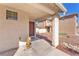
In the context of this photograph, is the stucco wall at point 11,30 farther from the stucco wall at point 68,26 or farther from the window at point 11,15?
the stucco wall at point 68,26

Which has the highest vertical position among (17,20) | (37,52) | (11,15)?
(11,15)

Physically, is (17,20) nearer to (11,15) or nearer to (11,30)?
(11,15)

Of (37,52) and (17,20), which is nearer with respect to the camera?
(37,52)

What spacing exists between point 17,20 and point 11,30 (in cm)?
100

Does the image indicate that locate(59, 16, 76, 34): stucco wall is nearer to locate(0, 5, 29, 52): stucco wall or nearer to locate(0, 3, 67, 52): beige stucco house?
locate(0, 3, 67, 52): beige stucco house

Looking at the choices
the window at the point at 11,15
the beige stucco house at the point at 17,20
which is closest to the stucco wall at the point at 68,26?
the beige stucco house at the point at 17,20

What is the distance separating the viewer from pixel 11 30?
8.01 meters

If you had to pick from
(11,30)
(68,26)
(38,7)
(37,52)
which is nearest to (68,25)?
(68,26)

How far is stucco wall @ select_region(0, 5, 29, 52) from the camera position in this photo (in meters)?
7.30

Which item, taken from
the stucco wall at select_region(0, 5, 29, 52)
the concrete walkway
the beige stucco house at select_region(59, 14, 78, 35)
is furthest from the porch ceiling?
the concrete walkway

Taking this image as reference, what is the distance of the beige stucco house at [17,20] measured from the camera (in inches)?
287

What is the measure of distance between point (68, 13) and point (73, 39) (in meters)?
2.04

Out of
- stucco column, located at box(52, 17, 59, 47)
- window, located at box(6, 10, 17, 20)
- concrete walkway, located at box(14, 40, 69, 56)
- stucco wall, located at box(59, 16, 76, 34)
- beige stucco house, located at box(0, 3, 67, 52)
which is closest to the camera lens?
concrete walkway, located at box(14, 40, 69, 56)

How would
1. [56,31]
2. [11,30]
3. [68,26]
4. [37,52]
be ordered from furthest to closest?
[56,31] → [68,26] → [11,30] → [37,52]
